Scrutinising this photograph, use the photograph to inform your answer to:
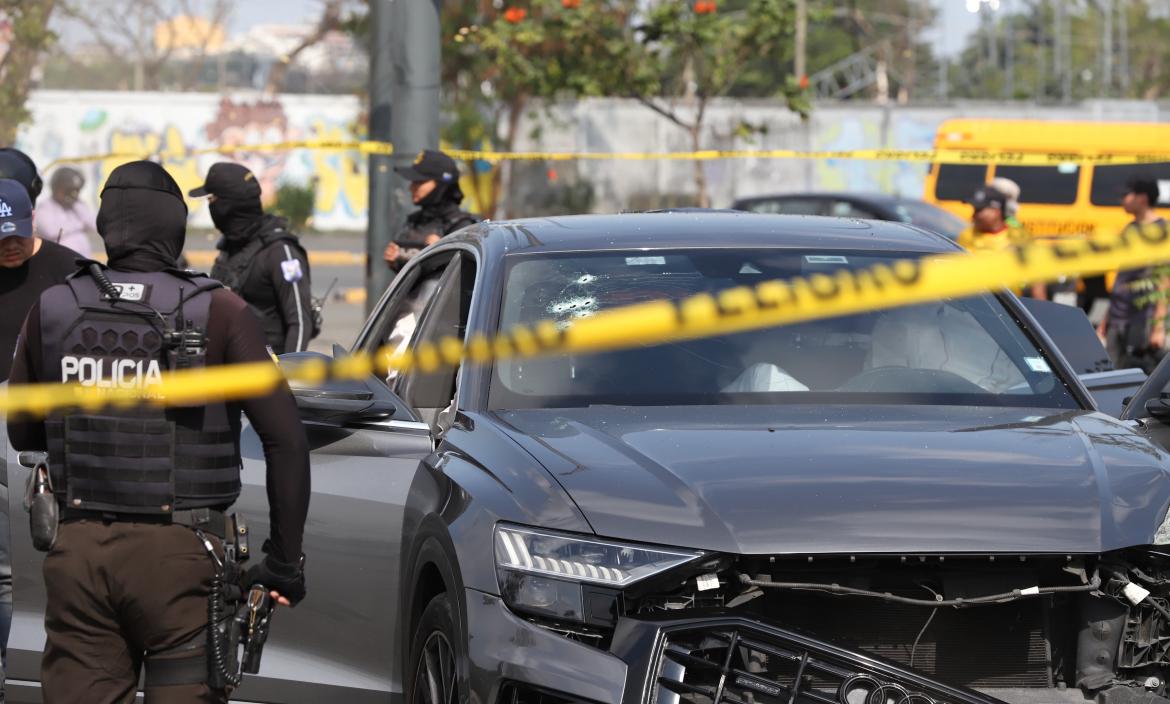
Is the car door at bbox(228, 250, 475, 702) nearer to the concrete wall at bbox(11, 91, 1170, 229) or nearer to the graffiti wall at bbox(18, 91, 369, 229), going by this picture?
the concrete wall at bbox(11, 91, 1170, 229)

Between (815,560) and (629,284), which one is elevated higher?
(629,284)

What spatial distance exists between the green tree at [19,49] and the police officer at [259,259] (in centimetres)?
1339

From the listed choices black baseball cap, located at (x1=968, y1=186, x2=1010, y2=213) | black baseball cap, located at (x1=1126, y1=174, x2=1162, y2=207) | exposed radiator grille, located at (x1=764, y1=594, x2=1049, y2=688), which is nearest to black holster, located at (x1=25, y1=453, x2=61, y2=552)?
exposed radiator grille, located at (x1=764, y1=594, x2=1049, y2=688)

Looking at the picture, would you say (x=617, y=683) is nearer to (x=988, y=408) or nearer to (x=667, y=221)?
(x=988, y=408)

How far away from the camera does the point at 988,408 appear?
191 inches

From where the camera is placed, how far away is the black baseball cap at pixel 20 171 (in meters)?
6.81

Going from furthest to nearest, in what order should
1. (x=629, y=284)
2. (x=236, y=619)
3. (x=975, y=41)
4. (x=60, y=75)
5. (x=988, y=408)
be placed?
(x=975, y=41)
(x=60, y=75)
(x=629, y=284)
(x=988, y=408)
(x=236, y=619)

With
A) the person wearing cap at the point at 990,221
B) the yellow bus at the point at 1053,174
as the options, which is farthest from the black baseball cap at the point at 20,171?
the yellow bus at the point at 1053,174

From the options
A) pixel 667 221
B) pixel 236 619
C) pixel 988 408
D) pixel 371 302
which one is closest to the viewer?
pixel 236 619

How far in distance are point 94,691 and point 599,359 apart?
1762 mm

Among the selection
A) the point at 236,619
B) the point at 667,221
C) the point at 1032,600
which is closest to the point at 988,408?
the point at 1032,600

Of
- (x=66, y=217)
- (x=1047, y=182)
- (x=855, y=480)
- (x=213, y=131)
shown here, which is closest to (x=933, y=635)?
(x=855, y=480)

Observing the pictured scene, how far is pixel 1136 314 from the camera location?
10875 millimetres

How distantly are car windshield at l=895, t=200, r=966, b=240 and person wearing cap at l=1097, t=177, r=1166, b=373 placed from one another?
10.0 metres
